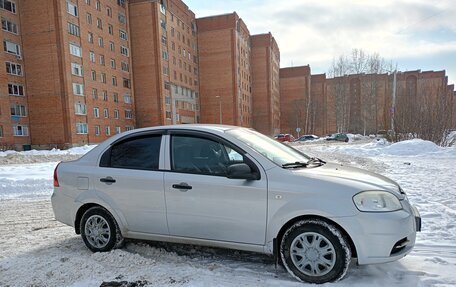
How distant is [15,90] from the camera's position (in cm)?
3616

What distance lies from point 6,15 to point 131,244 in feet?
136

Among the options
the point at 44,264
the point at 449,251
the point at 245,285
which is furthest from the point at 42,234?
the point at 449,251

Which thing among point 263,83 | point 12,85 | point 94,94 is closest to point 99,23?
point 94,94

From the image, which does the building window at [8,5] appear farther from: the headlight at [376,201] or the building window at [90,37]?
the headlight at [376,201]

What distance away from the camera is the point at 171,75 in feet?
179

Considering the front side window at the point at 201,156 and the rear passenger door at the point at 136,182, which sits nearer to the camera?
the front side window at the point at 201,156

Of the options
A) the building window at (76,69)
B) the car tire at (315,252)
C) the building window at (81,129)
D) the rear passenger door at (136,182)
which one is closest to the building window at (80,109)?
the building window at (81,129)

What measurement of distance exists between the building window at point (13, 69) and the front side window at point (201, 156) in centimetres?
4011

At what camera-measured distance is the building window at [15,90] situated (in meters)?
35.6

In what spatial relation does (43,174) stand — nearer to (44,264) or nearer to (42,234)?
(42,234)

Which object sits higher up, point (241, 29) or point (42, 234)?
point (241, 29)

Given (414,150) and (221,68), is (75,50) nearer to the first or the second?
(221,68)

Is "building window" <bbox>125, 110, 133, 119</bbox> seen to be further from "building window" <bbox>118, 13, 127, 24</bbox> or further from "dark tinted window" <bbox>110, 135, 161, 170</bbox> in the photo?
"dark tinted window" <bbox>110, 135, 161, 170</bbox>

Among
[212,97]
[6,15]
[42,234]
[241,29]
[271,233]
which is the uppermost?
[241,29]
